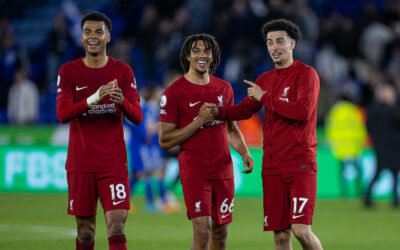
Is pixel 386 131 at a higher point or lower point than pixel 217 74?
lower

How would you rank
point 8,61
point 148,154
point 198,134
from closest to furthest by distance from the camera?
1. point 198,134
2. point 148,154
3. point 8,61

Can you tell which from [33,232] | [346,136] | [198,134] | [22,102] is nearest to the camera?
[198,134]

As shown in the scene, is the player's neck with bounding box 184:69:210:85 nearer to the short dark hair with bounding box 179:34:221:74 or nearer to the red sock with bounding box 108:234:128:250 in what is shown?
the short dark hair with bounding box 179:34:221:74

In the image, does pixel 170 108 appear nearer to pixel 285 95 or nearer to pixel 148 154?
pixel 285 95

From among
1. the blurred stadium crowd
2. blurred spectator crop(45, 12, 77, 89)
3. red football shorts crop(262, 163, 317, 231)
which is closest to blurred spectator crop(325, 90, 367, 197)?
the blurred stadium crowd

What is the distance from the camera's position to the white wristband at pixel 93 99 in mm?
7100

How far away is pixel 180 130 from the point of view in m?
7.51

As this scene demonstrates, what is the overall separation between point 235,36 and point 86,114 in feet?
44.6

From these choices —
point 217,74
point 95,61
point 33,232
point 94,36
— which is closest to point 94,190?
point 95,61

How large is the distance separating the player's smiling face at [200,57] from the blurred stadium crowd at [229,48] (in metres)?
11.9

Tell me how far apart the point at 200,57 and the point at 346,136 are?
32.4ft

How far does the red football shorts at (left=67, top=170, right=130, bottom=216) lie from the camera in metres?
7.36

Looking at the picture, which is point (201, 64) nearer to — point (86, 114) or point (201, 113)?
point (201, 113)

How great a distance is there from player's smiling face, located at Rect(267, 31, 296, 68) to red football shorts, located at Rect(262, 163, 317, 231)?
0.96 meters
